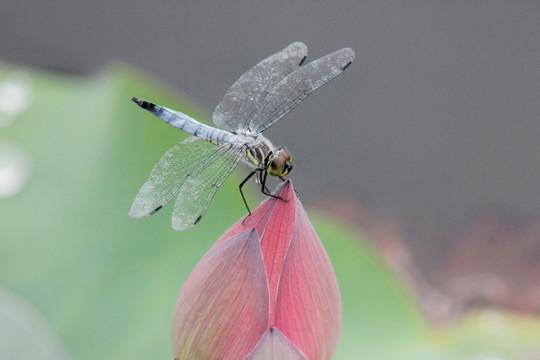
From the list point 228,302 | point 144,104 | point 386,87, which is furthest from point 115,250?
point 386,87

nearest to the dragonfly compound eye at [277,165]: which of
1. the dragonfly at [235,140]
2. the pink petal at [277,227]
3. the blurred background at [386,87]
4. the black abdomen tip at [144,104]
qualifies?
the dragonfly at [235,140]

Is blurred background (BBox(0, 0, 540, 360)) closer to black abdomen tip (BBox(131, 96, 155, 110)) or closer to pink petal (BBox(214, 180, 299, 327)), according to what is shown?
black abdomen tip (BBox(131, 96, 155, 110))

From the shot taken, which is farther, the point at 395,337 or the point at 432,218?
the point at 432,218

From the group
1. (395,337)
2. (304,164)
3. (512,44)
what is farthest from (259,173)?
(512,44)

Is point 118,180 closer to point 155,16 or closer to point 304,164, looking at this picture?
point 304,164

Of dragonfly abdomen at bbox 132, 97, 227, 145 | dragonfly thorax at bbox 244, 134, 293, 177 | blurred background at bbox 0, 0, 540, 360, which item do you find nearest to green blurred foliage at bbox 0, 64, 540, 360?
dragonfly abdomen at bbox 132, 97, 227, 145

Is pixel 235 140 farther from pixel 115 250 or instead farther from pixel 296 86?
pixel 115 250

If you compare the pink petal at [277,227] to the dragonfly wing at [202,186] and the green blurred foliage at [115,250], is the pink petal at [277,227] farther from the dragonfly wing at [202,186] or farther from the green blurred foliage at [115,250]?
the green blurred foliage at [115,250]

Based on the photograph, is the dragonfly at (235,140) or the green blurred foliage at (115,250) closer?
the dragonfly at (235,140)
